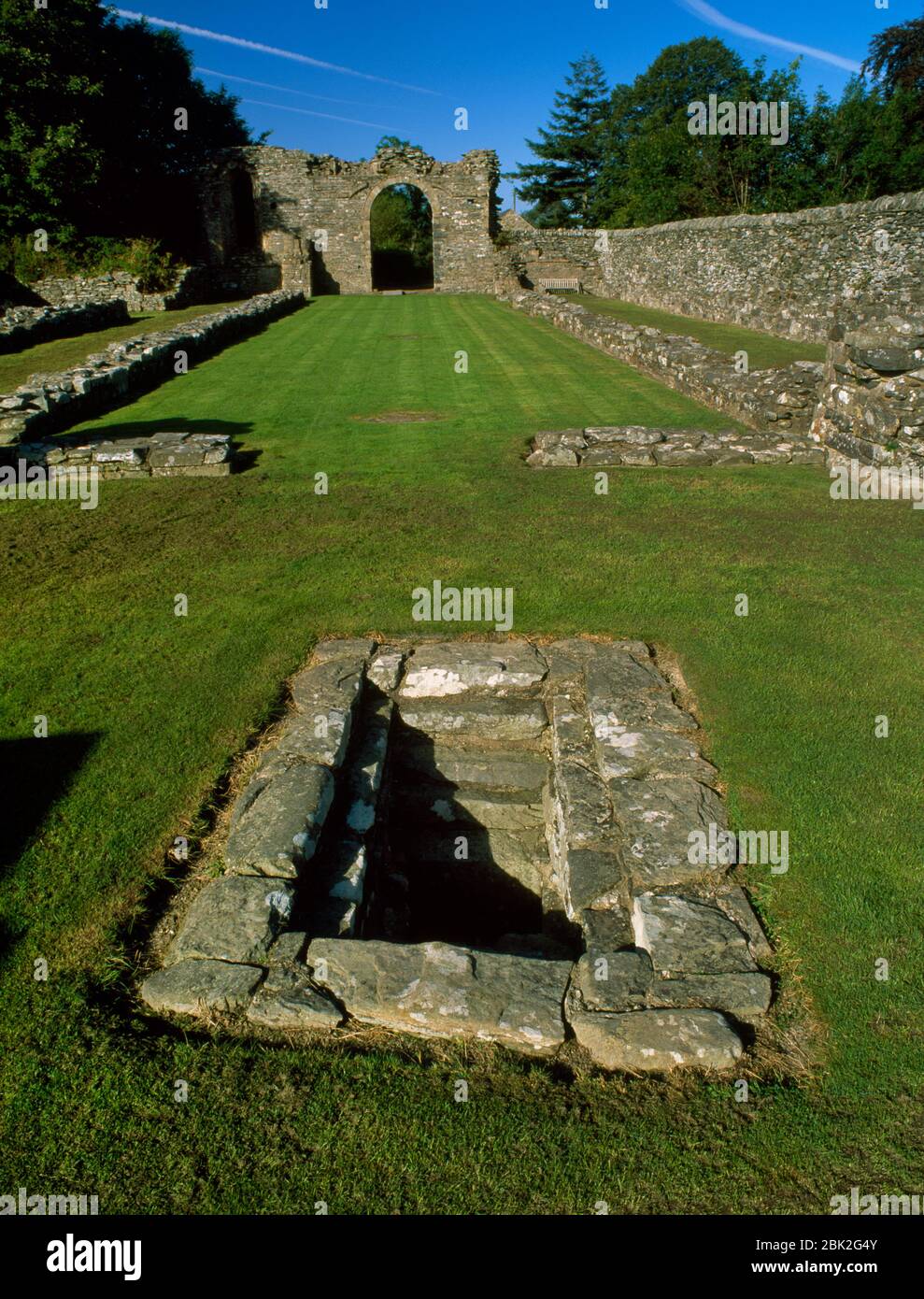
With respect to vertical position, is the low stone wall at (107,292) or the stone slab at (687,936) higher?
the low stone wall at (107,292)

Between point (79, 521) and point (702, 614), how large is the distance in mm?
6335

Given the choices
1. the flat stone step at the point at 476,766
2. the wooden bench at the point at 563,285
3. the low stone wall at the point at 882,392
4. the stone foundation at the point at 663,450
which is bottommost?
the flat stone step at the point at 476,766

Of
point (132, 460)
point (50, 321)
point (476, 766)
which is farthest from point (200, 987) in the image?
point (50, 321)

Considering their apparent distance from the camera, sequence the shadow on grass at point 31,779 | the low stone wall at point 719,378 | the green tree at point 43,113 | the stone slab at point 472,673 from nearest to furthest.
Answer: the shadow on grass at point 31,779 → the stone slab at point 472,673 → the low stone wall at point 719,378 → the green tree at point 43,113

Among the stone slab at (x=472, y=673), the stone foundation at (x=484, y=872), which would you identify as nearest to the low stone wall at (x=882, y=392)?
the stone foundation at (x=484, y=872)

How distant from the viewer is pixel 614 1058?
3.19 m

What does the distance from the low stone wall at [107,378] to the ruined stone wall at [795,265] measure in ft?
36.7

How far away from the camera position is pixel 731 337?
20125mm

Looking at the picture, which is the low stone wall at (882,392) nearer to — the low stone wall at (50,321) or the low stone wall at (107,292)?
the low stone wall at (50,321)

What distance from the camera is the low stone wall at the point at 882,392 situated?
379 inches

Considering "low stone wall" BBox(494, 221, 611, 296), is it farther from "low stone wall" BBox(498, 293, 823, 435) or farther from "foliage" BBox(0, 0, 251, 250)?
"low stone wall" BBox(498, 293, 823, 435)

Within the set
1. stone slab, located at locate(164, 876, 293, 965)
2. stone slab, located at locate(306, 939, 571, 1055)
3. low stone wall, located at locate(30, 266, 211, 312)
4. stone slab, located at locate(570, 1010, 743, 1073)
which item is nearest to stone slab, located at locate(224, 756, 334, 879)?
stone slab, located at locate(164, 876, 293, 965)

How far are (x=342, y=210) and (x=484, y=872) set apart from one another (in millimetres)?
36556
